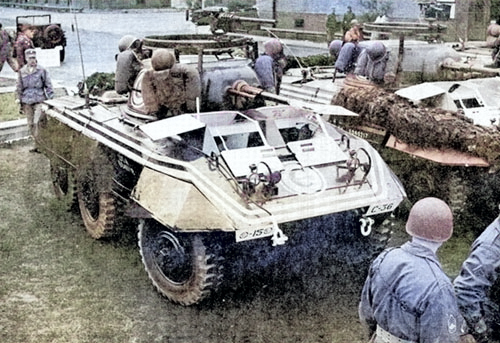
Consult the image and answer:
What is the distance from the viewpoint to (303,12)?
59.3 ft

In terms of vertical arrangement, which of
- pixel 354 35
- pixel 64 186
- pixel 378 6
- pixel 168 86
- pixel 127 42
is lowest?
pixel 64 186

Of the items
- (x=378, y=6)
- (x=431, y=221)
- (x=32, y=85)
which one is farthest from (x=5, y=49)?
(x=431, y=221)

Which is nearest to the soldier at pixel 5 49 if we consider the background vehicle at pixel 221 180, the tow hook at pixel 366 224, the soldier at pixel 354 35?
the soldier at pixel 354 35

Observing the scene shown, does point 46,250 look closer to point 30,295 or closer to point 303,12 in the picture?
point 30,295

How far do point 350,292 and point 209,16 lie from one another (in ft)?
24.3

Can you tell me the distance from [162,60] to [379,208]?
2.24 m

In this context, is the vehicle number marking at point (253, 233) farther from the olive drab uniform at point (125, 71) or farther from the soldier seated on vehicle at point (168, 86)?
the olive drab uniform at point (125, 71)

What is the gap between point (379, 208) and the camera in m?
5.98

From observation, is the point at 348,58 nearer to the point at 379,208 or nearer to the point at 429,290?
the point at 379,208

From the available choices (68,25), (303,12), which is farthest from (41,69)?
(68,25)

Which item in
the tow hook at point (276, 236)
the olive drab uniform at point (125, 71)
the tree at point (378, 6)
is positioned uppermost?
the tree at point (378, 6)

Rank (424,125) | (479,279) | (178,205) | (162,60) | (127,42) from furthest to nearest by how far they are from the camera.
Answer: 1. (127,42)
2. (424,125)
3. (162,60)
4. (178,205)
5. (479,279)

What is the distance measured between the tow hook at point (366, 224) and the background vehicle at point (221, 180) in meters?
0.01

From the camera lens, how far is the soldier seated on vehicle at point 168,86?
6.87 m
